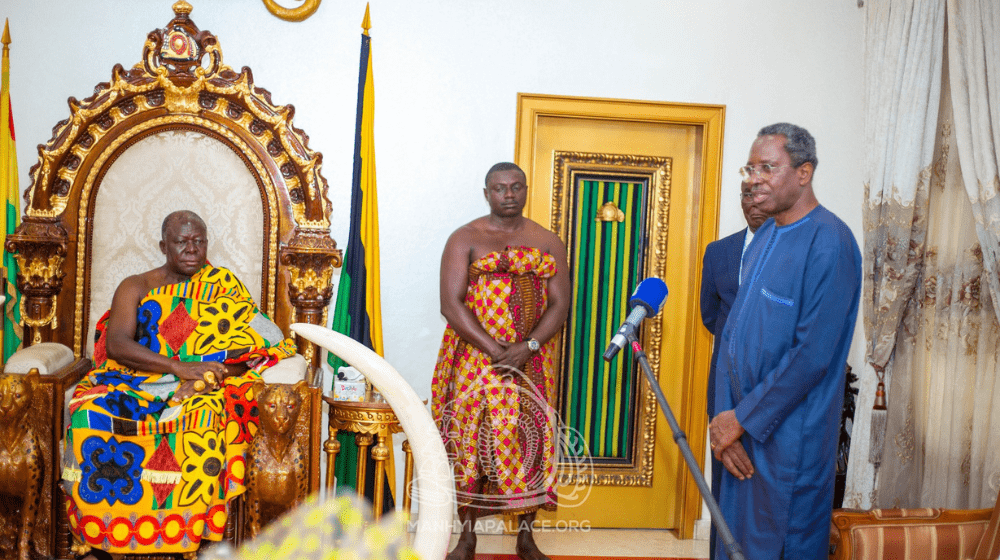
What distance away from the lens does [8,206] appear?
3697 mm

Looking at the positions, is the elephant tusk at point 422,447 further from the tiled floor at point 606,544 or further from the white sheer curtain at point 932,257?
the tiled floor at point 606,544

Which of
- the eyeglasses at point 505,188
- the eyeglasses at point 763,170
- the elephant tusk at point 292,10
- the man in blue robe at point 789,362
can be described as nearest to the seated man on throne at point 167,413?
the elephant tusk at point 292,10

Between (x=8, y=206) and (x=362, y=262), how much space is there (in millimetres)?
1716

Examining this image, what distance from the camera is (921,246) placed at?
341 centimetres

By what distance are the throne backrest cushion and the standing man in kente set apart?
112 centimetres

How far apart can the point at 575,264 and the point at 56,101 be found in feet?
9.09

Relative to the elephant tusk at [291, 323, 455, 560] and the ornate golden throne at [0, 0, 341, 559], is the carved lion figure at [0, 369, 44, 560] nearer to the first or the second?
the ornate golden throne at [0, 0, 341, 559]

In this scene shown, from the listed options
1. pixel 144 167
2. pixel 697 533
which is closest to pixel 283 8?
pixel 144 167

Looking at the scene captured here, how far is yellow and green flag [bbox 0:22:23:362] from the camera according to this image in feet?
11.9

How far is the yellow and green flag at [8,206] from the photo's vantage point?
3.62 meters

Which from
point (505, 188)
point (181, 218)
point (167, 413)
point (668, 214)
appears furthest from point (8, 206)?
point (668, 214)

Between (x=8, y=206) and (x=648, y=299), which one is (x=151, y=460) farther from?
(x=648, y=299)

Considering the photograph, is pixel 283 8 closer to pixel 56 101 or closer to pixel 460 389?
pixel 56 101

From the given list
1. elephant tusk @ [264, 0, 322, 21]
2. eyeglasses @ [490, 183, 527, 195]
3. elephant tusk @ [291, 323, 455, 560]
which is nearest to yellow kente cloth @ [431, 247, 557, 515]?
eyeglasses @ [490, 183, 527, 195]
